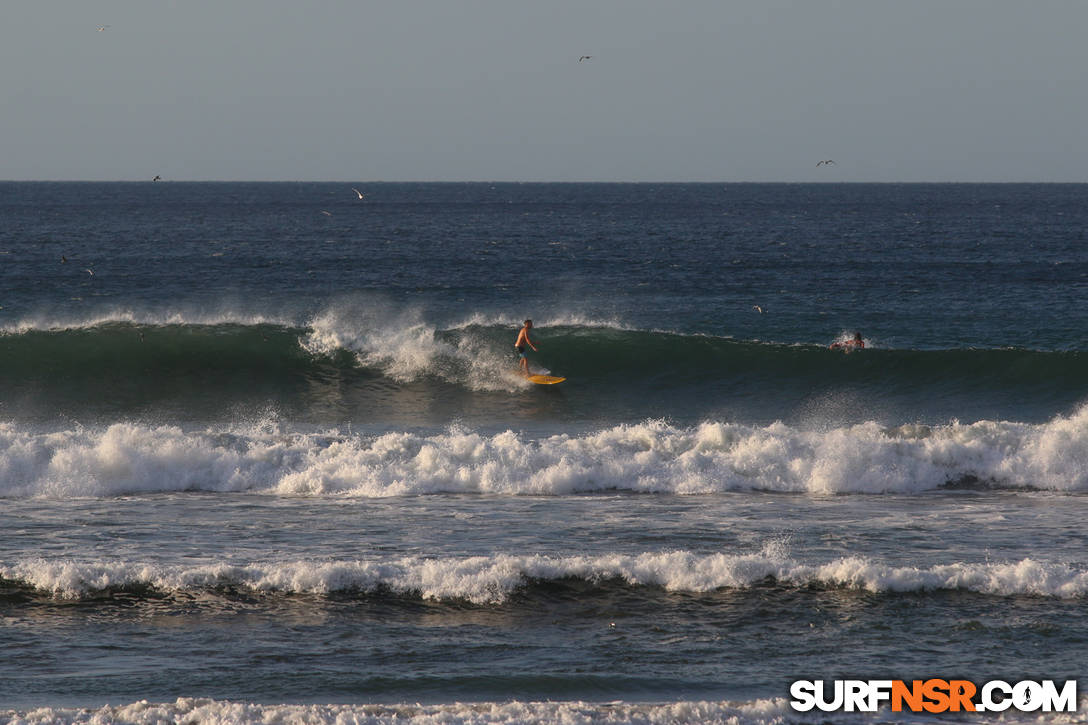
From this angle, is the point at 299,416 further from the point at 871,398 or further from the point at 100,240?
the point at 100,240

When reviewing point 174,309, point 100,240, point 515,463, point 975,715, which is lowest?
point 975,715

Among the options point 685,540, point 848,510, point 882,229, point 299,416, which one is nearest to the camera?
point 685,540

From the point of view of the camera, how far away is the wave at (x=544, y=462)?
16203 millimetres

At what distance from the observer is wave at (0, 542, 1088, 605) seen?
11195 mm

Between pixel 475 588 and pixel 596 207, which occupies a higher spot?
pixel 596 207

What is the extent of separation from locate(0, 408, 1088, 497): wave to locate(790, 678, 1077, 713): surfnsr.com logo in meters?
7.34

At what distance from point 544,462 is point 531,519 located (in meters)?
2.53

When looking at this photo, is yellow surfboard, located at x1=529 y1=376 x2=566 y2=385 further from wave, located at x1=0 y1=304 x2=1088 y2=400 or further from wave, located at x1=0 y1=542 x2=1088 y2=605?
wave, located at x1=0 y1=542 x2=1088 y2=605

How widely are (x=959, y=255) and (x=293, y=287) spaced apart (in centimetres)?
3923

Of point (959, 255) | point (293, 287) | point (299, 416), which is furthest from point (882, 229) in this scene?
point (299, 416)

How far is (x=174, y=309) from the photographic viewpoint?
4219 cm

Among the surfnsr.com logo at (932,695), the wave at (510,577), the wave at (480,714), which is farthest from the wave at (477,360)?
the wave at (480,714)

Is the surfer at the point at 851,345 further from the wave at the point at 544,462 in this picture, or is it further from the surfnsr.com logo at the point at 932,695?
the surfnsr.com logo at the point at 932,695

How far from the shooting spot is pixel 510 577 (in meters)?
11.4
